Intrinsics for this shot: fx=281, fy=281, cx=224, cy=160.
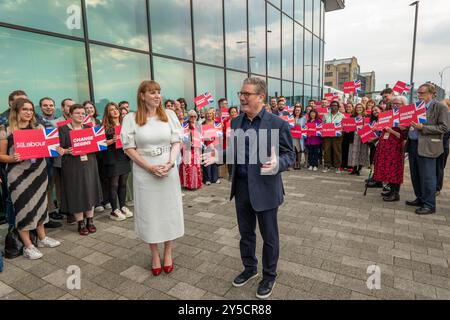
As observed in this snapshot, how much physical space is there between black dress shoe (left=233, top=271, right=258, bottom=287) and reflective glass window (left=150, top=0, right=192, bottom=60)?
24.0 ft

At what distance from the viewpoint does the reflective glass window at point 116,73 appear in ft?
22.5

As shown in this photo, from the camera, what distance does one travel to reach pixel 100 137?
4344 mm

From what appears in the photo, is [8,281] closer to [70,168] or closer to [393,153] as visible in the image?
[70,168]

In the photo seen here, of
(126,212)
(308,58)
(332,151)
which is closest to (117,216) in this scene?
(126,212)

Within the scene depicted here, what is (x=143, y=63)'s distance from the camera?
26.3ft

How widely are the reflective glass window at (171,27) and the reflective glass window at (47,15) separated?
234cm

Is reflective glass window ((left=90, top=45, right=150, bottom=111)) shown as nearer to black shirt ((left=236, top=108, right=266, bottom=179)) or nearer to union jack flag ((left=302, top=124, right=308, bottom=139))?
union jack flag ((left=302, top=124, right=308, bottom=139))

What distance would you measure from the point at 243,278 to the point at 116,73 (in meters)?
6.34

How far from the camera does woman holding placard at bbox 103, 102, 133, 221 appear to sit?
15.6ft

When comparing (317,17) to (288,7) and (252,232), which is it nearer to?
(288,7)

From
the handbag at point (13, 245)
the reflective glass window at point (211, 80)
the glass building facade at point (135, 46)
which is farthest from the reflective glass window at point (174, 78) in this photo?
the handbag at point (13, 245)

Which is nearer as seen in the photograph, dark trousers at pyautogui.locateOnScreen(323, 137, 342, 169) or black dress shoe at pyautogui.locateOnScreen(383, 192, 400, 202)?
black dress shoe at pyautogui.locateOnScreen(383, 192, 400, 202)

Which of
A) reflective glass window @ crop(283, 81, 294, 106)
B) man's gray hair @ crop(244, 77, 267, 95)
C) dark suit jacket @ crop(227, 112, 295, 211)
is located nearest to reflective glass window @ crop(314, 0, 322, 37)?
reflective glass window @ crop(283, 81, 294, 106)

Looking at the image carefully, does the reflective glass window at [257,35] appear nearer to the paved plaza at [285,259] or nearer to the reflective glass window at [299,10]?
the reflective glass window at [299,10]
